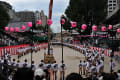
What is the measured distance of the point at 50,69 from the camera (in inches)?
321

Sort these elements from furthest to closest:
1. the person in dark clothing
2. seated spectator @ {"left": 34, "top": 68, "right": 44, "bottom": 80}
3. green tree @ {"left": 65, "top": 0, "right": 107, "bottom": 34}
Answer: green tree @ {"left": 65, "top": 0, "right": 107, "bottom": 34}
seated spectator @ {"left": 34, "top": 68, "right": 44, "bottom": 80}
the person in dark clothing

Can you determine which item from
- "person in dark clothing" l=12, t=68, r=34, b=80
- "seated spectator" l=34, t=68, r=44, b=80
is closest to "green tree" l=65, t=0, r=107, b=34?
"seated spectator" l=34, t=68, r=44, b=80

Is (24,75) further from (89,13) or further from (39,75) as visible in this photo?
(89,13)

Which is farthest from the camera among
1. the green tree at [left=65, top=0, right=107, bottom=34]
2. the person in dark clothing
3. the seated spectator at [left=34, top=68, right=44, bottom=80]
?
the green tree at [left=65, top=0, right=107, bottom=34]

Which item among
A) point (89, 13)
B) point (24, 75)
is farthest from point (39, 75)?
point (89, 13)

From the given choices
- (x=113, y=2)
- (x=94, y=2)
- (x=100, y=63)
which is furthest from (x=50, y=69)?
(x=113, y=2)

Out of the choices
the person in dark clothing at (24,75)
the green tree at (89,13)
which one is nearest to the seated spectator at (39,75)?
the person in dark clothing at (24,75)

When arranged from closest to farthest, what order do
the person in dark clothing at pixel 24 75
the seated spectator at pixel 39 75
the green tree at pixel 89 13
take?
the person in dark clothing at pixel 24 75
the seated spectator at pixel 39 75
the green tree at pixel 89 13

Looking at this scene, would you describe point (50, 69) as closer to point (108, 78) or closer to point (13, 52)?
point (108, 78)

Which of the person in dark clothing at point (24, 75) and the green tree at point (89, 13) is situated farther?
the green tree at point (89, 13)

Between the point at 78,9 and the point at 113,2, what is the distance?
5147 cm

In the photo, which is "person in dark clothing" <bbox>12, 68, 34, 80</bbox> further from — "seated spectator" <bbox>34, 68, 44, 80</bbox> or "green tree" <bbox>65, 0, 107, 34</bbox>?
"green tree" <bbox>65, 0, 107, 34</bbox>

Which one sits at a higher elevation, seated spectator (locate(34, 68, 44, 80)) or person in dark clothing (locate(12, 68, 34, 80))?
person in dark clothing (locate(12, 68, 34, 80))

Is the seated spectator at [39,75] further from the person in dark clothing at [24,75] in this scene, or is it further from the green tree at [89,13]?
the green tree at [89,13]
